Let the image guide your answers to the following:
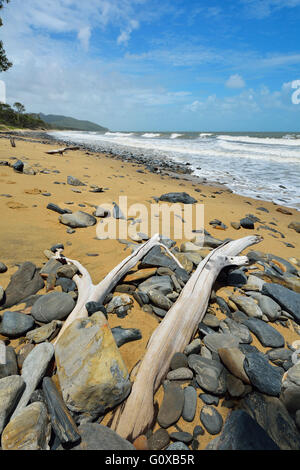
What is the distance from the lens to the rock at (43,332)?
2.04m

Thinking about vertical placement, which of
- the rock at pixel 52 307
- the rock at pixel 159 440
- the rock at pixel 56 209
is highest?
the rock at pixel 56 209

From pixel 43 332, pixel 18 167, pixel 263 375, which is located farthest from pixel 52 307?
pixel 18 167

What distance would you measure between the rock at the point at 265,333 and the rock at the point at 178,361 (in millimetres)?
908

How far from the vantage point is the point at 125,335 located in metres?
2.20

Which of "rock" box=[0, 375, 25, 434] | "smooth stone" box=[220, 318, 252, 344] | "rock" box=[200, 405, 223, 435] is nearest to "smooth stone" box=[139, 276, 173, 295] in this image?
"smooth stone" box=[220, 318, 252, 344]

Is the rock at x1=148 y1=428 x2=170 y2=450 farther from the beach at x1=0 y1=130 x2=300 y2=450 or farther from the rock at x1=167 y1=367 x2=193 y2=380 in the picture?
the rock at x1=167 y1=367 x2=193 y2=380

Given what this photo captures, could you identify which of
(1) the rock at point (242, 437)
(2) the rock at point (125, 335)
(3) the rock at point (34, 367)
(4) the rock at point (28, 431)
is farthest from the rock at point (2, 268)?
(1) the rock at point (242, 437)

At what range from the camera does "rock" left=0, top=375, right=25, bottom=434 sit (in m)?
1.41

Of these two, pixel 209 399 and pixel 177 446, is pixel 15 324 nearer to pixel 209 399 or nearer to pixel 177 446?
pixel 177 446

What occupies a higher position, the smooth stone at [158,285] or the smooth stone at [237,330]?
the smooth stone at [158,285]

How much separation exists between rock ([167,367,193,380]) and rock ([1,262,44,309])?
72.2 inches

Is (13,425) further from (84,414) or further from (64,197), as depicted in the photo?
(64,197)

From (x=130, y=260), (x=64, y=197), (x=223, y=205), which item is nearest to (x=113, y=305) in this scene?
(x=130, y=260)

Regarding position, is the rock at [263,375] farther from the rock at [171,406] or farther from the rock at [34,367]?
the rock at [34,367]
